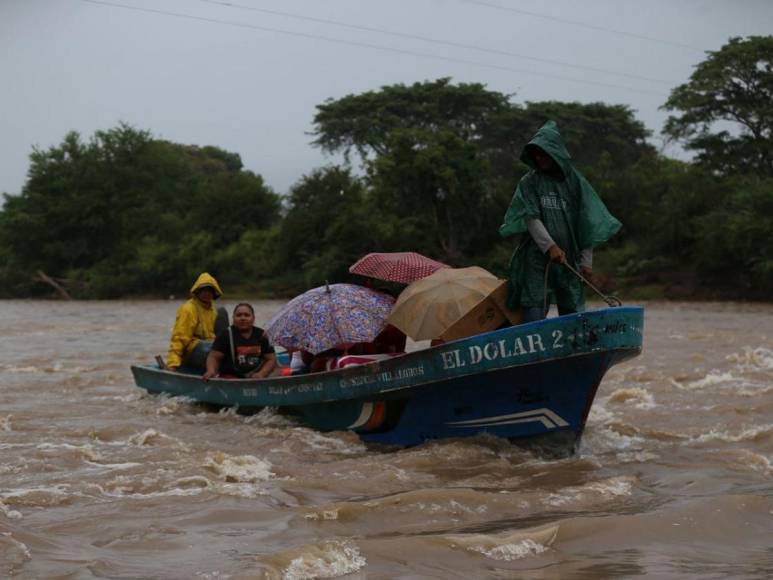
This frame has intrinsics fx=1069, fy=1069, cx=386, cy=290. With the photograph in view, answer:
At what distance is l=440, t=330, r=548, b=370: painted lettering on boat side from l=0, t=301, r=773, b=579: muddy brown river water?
26.4 inches

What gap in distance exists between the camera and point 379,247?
122ft

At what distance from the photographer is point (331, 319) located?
834cm

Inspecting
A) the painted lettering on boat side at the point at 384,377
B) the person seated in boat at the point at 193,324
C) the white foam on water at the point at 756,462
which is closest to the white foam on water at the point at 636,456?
the white foam on water at the point at 756,462

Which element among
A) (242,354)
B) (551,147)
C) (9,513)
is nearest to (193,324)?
(242,354)

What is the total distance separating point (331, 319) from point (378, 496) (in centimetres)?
234

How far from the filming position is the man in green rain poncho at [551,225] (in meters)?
7.40

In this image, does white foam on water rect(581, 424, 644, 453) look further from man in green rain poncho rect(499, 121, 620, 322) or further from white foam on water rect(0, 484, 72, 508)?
white foam on water rect(0, 484, 72, 508)

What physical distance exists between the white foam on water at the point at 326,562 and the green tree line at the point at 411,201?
2529cm

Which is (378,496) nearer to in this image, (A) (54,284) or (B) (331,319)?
(B) (331,319)

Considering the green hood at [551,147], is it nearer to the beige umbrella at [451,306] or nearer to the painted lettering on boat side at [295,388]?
the beige umbrella at [451,306]

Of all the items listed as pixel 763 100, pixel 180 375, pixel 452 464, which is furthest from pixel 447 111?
pixel 452 464

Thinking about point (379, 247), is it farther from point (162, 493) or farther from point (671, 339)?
point (162, 493)

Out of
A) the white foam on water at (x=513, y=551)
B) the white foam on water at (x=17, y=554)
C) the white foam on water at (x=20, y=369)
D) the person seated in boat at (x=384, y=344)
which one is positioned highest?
the person seated in boat at (x=384, y=344)

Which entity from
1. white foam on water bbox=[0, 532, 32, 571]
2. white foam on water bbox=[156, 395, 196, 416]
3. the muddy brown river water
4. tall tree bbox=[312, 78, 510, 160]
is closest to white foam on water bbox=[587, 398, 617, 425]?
the muddy brown river water
